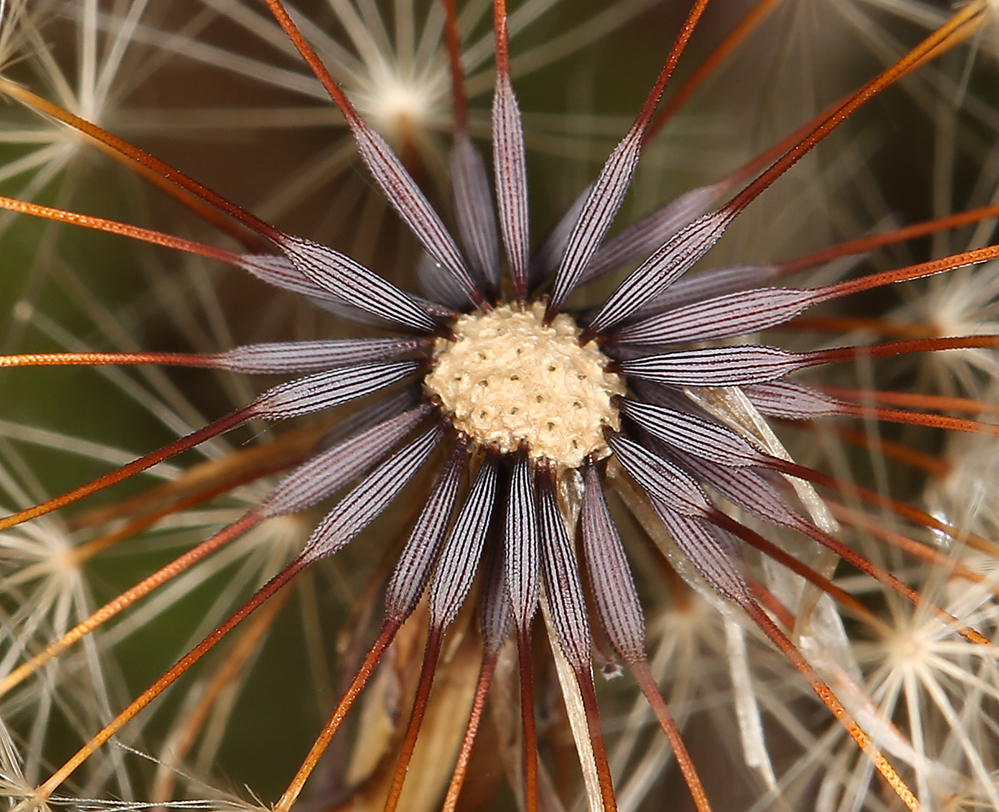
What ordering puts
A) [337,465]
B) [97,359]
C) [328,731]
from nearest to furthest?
[328,731] < [97,359] < [337,465]

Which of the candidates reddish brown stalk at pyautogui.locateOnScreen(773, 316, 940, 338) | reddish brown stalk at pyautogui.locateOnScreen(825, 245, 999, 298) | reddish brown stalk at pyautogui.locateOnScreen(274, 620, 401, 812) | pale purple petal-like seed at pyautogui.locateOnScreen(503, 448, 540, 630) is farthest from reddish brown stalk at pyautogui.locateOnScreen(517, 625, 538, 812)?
reddish brown stalk at pyautogui.locateOnScreen(773, 316, 940, 338)

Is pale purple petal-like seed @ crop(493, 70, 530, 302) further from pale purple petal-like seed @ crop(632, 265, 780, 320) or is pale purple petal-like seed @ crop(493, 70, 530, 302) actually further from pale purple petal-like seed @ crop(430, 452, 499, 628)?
pale purple petal-like seed @ crop(430, 452, 499, 628)

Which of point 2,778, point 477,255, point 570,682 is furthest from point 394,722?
point 477,255

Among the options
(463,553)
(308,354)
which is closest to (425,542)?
(463,553)

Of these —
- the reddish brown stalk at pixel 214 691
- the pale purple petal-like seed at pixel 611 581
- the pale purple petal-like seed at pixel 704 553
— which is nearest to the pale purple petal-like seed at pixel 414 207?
the pale purple petal-like seed at pixel 611 581

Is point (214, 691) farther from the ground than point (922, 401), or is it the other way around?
point (922, 401)

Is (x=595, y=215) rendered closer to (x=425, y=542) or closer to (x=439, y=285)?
(x=439, y=285)

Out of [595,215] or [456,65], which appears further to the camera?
[456,65]
